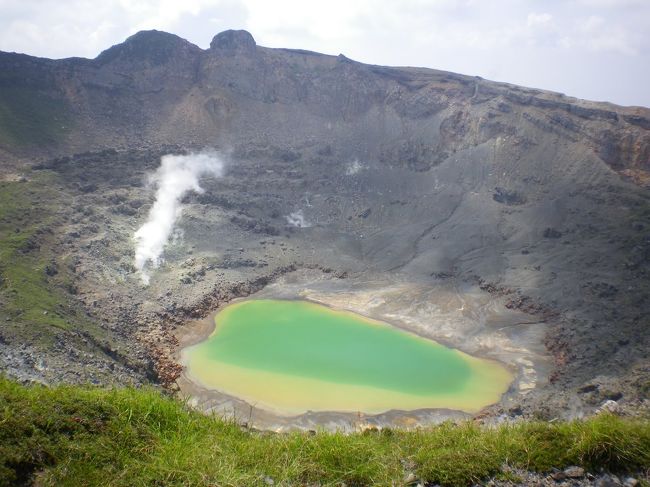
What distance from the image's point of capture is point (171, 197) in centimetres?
4400

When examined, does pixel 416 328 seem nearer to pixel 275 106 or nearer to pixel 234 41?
pixel 275 106

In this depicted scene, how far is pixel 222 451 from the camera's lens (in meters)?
5.53

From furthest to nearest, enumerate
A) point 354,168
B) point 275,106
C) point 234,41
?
point 234,41, point 275,106, point 354,168

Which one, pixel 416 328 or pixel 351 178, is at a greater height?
pixel 351 178

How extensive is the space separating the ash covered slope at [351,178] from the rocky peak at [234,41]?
28 cm

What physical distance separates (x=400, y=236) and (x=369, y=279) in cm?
762

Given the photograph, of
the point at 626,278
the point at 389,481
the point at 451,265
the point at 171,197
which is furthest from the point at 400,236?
the point at 389,481

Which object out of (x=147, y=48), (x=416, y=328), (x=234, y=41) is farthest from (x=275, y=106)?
(x=416, y=328)

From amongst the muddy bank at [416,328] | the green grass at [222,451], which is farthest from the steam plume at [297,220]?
the green grass at [222,451]

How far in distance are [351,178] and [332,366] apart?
98.6ft

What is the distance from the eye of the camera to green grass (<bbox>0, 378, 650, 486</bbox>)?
16.0 feet

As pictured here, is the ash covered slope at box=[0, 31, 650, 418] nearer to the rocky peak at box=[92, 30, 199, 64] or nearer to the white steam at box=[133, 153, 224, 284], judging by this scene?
the rocky peak at box=[92, 30, 199, 64]

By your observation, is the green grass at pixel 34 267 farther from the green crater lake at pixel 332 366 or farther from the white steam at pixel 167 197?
the green crater lake at pixel 332 366

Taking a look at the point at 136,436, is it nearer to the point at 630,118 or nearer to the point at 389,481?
the point at 389,481
